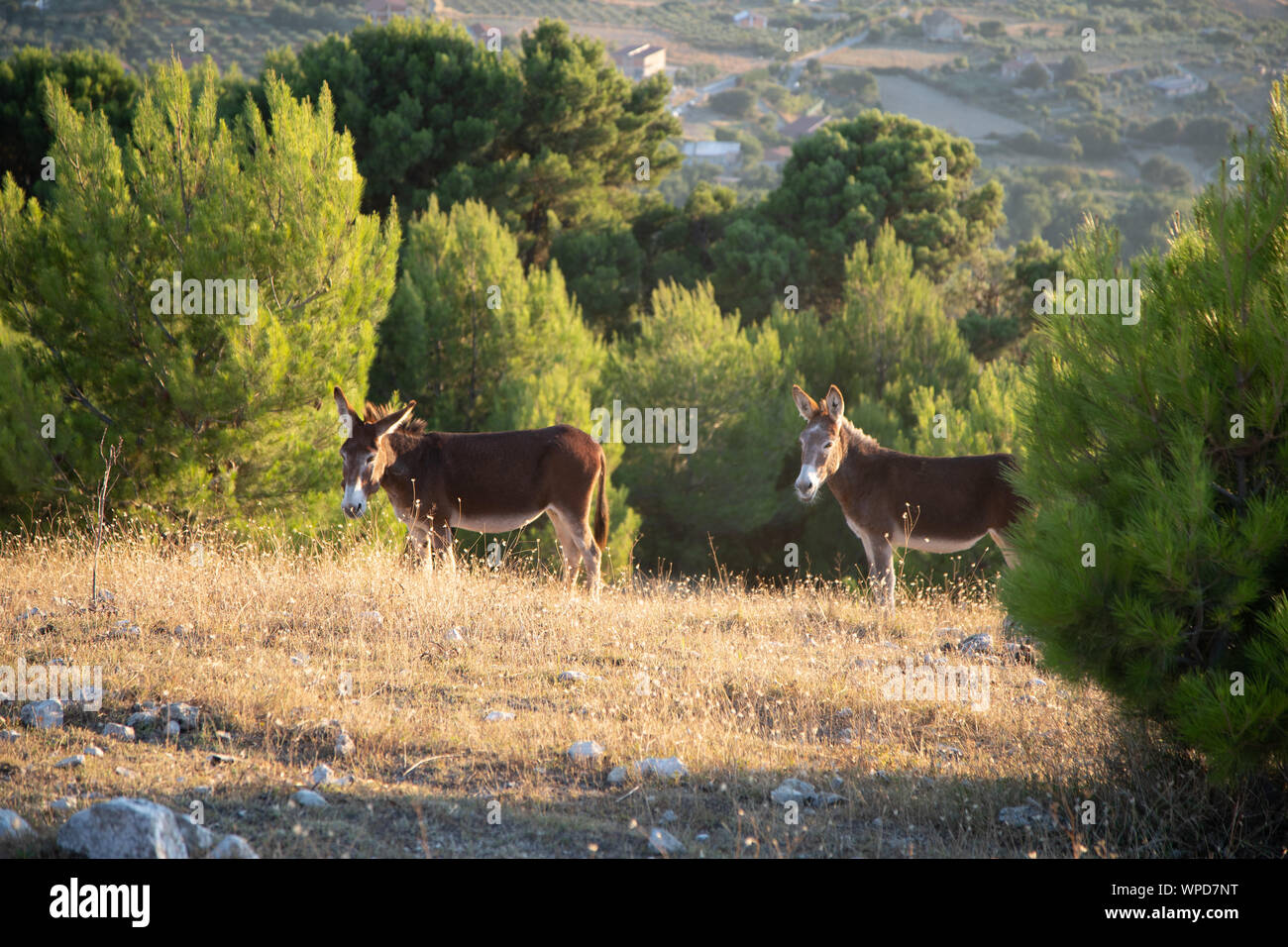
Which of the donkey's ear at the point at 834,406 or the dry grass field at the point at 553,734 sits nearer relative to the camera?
the dry grass field at the point at 553,734

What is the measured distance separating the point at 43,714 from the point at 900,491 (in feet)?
24.7

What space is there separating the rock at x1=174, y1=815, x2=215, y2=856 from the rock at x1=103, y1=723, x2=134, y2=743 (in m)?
1.36

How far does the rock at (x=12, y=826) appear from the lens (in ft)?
11.5

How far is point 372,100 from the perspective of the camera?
24.9 m

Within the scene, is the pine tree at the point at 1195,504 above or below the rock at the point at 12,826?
above

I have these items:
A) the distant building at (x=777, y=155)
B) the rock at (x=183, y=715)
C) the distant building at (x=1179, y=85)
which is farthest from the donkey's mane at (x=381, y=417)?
the distant building at (x=1179, y=85)

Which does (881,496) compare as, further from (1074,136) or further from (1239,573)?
(1074,136)

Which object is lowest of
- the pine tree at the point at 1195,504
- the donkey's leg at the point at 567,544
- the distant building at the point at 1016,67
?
the donkey's leg at the point at 567,544

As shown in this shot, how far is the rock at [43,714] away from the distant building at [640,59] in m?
55.2

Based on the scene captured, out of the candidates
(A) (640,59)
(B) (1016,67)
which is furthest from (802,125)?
(B) (1016,67)

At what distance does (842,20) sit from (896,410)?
6243 centimetres

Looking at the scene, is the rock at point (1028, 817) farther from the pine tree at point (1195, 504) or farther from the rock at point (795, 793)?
the rock at point (795, 793)

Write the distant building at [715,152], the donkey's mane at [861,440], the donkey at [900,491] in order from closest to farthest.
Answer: the donkey at [900,491]
the donkey's mane at [861,440]
the distant building at [715,152]
